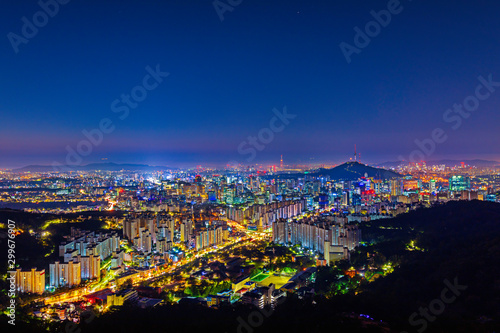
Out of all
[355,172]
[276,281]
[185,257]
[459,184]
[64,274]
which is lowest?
[276,281]

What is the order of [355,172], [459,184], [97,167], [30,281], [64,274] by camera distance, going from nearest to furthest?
[30,281], [64,274], [459,184], [355,172], [97,167]

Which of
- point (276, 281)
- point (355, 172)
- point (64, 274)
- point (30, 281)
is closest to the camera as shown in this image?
point (30, 281)

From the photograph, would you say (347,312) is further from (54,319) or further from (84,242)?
(84,242)

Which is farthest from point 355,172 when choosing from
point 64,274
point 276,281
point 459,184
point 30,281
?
point 30,281

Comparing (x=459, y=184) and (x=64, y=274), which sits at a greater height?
(x=459, y=184)

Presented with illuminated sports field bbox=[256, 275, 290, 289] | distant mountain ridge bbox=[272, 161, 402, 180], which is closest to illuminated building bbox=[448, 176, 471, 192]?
distant mountain ridge bbox=[272, 161, 402, 180]

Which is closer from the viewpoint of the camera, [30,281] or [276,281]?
[30,281]

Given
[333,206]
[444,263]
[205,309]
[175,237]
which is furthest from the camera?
[333,206]

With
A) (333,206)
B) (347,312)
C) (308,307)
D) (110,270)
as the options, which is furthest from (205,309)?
(333,206)

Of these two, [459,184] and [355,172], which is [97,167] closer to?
[355,172]

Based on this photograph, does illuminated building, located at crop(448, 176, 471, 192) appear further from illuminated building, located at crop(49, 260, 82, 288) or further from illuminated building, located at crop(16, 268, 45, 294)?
illuminated building, located at crop(16, 268, 45, 294)

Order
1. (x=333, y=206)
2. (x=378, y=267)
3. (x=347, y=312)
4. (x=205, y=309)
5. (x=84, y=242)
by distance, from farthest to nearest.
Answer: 1. (x=333, y=206)
2. (x=84, y=242)
3. (x=378, y=267)
4. (x=205, y=309)
5. (x=347, y=312)
